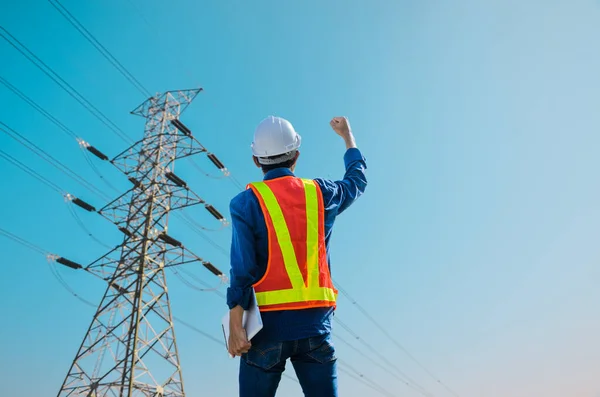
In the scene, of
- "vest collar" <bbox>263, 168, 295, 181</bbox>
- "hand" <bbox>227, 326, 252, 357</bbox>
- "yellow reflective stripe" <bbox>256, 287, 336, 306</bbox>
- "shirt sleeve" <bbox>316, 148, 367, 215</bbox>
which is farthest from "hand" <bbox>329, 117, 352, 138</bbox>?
"hand" <bbox>227, 326, 252, 357</bbox>

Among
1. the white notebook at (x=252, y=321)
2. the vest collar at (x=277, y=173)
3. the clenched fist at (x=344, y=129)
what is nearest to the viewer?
the white notebook at (x=252, y=321)

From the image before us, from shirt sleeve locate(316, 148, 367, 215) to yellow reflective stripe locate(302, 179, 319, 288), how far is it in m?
0.12

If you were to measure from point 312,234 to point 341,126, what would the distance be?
39.6 inches

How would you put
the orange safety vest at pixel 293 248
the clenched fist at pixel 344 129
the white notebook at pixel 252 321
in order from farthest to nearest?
the clenched fist at pixel 344 129 < the orange safety vest at pixel 293 248 < the white notebook at pixel 252 321

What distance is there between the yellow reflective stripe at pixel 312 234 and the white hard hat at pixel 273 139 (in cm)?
27

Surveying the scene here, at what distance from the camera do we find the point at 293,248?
1.93 metres

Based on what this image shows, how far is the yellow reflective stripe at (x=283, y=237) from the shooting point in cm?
188

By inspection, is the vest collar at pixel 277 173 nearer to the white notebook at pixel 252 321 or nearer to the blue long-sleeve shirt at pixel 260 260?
the blue long-sleeve shirt at pixel 260 260

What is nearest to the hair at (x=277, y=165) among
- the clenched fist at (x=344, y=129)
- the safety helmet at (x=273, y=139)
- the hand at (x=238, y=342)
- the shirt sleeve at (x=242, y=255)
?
the safety helmet at (x=273, y=139)

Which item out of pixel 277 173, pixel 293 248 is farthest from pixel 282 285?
pixel 277 173

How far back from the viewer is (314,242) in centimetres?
199

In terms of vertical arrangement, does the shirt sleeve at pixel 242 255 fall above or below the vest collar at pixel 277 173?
below

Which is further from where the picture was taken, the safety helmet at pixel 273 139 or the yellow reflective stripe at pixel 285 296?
the safety helmet at pixel 273 139

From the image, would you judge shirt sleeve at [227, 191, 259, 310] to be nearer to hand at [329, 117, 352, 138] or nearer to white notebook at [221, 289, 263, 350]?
white notebook at [221, 289, 263, 350]
